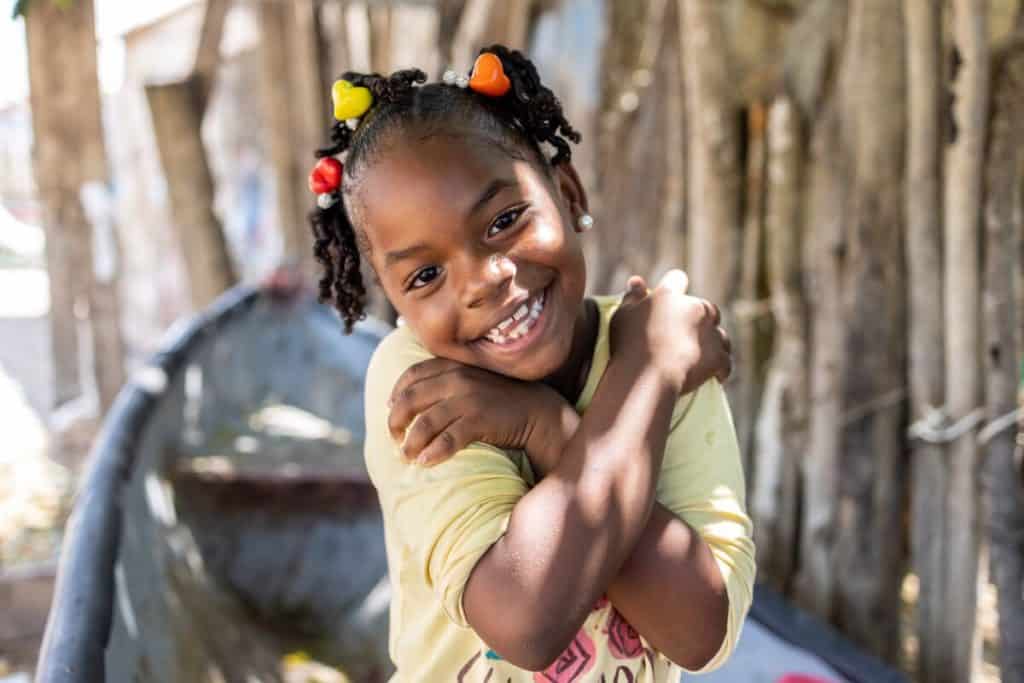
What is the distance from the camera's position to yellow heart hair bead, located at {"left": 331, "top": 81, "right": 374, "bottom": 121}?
4.07 ft

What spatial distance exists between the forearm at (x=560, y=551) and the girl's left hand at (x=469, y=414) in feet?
0.19

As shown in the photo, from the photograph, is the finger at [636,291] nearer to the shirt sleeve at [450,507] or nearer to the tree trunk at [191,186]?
the shirt sleeve at [450,507]

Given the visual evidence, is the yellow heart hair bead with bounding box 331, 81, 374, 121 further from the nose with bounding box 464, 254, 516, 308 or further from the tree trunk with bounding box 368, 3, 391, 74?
the tree trunk with bounding box 368, 3, 391, 74

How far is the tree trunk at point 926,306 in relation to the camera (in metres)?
2.26

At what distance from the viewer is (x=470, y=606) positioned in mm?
1037

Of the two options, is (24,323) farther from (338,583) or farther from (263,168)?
(338,583)

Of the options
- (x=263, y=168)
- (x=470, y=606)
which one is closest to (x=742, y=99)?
(x=470, y=606)

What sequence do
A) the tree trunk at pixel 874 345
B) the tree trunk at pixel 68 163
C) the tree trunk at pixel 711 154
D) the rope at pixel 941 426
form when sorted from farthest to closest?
the tree trunk at pixel 68 163, the tree trunk at pixel 711 154, the tree trunk at pixel 874 345, the rope at pixel 941 426

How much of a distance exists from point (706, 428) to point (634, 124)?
231 centimetres

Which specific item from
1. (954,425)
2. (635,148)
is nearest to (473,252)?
(954,425)

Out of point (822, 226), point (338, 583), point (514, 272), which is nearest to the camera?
point (514, 272)

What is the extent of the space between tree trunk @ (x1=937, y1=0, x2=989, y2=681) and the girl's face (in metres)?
1.36

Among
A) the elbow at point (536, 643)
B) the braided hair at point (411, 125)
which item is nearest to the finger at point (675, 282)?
the braided hair at point (411, 125)

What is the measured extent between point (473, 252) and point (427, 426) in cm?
21
